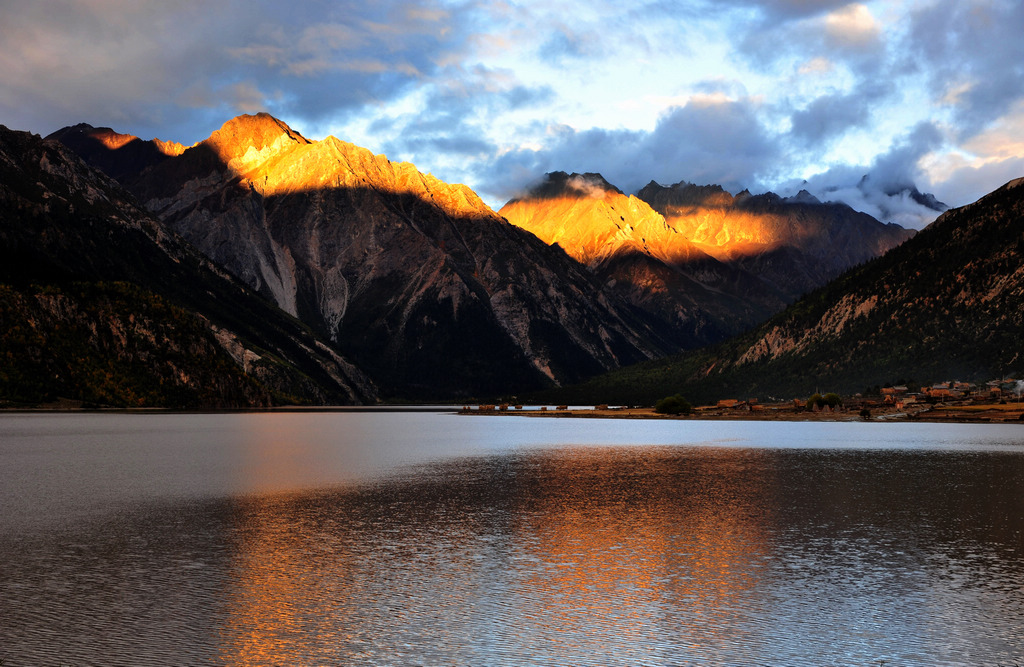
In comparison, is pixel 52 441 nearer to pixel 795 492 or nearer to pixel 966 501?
pixel 795 492

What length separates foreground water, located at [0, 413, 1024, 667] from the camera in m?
27.8

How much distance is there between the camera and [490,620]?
100 ft

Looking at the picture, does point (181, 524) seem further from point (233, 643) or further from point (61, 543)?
point (233, 643)

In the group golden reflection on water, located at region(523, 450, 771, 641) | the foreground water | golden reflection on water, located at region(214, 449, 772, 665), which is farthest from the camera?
golden reflection on water, located at region(523, 450, 771, 641)

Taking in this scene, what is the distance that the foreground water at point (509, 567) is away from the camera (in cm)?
2780

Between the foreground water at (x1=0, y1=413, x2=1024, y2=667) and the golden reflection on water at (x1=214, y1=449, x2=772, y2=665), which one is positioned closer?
the foreground water at (x1=0, y1=413, x2=1024, y2=667)

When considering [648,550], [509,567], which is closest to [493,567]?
[509,567]

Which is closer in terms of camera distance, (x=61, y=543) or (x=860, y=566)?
(x=860, y=566)

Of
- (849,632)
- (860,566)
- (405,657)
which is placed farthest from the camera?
(860,566)

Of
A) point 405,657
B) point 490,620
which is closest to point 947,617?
point 490,620

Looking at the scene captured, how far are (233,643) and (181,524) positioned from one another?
1034 inches

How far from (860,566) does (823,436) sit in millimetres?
135884

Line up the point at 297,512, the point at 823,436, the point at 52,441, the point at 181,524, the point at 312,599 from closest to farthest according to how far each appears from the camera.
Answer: the point at 312,599, the point at 181,524, the point at 297,512, the point at 52,441, the point at 823,436

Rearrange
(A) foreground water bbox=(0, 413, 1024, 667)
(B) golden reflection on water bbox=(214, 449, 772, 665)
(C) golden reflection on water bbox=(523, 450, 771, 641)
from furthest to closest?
1. (C) golden reflection on water bbox=(523, 450, 771, 641)
2. (B) golden reflection on water bbox=(214, 449, 772, 665)
3. (A) foreground water bbox=(0, 413, 1024, 667)
